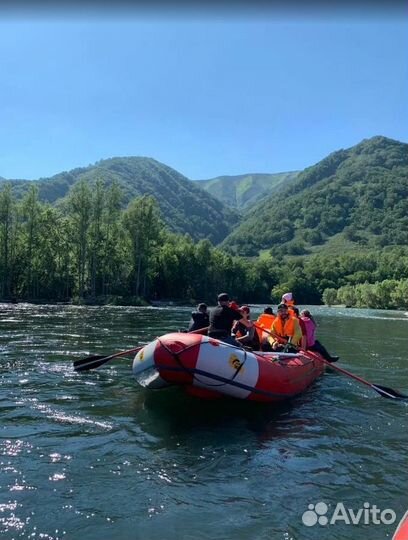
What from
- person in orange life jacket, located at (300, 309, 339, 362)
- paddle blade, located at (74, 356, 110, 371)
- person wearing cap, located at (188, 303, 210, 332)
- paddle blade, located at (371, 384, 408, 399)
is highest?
person wearing cap, located at (188, 303, 210, 332)

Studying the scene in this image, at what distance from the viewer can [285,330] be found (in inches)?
574

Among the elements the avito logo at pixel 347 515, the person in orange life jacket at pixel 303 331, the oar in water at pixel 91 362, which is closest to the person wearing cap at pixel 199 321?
the oar in water at pixel 91 362

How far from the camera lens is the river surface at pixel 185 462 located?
18.7 ft

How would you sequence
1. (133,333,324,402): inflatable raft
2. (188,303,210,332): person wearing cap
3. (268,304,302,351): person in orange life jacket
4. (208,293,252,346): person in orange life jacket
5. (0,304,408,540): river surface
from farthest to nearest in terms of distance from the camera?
(268,304,302,351): person in orange life jacket < (188,303,210,332): person wearing cap < (208,293,252,346): person in orange life jacket < (133,333,324,402): inflatable raft < (0,304,408,540): river surface

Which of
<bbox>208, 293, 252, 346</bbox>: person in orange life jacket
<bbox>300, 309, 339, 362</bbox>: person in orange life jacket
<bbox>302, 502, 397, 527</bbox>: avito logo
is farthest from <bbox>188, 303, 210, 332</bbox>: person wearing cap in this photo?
<bbox>302, 502, 397, 527</bbox>: avito logo

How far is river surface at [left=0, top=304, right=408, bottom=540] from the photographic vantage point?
5711 millimetres

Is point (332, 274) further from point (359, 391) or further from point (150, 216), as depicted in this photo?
point (359, 391)

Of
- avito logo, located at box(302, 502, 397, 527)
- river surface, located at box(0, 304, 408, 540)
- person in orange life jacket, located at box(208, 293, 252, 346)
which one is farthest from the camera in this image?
person in orange life jacket, located at box(208, 293, 252, 346)

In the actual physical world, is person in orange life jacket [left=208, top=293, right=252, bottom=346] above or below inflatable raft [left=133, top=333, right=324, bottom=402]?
above

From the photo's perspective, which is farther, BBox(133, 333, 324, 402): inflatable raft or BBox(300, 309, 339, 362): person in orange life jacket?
BBox(300, 309, 339, 362): person in orange life jacket

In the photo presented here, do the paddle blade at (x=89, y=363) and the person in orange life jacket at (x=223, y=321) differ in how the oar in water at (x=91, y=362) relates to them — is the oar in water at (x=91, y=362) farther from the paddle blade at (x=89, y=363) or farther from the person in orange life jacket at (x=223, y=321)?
the person in orange life jacket at (x=223, y=321)

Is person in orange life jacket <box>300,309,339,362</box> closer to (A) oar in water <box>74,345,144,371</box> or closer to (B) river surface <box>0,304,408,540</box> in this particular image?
(B) river surface <box>0,304,408,540</box>

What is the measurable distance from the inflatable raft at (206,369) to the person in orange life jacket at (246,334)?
1.69m

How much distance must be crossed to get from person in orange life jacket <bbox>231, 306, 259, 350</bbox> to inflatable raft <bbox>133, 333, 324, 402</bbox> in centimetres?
169
